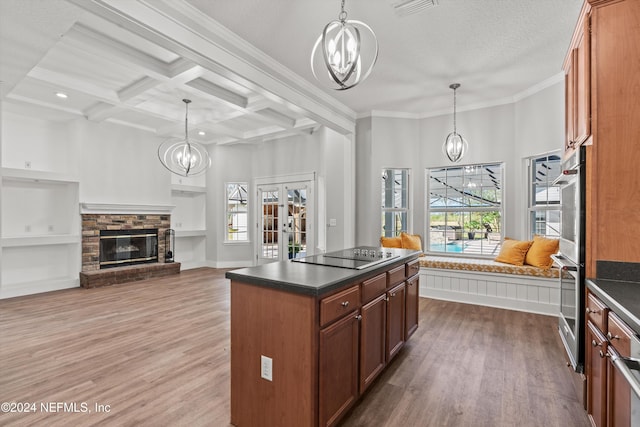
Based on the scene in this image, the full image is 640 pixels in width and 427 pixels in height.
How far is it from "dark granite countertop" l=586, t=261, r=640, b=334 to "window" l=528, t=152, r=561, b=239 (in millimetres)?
3025

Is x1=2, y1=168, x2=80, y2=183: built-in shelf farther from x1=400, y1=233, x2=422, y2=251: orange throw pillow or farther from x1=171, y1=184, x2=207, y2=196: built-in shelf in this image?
x1=400, y1=233, x2=422, y2=251: orange throw pillow

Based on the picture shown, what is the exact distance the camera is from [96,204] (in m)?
5.62

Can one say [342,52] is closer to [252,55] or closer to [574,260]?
[252,55]

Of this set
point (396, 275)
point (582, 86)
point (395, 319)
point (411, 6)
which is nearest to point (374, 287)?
point (396, 275)

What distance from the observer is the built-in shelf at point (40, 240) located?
4680 mm

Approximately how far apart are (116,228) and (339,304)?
5842 mm

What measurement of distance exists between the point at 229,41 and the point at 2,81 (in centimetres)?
271

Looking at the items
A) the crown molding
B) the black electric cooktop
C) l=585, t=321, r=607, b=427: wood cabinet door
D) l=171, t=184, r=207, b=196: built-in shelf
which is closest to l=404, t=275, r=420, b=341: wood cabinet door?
the black electric cooktop

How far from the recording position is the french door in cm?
671

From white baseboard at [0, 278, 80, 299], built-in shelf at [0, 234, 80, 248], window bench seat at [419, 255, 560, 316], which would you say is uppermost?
built-in shelf at [0, 234, 80, 248]

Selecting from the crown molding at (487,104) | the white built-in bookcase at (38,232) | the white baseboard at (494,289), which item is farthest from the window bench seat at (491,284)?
the white built-in bookcase at (38,232)

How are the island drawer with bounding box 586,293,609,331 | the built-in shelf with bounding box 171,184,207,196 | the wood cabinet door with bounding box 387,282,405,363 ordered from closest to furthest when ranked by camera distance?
the island drawer with bounding box 586,293,609,331 < the wood cabinet door with bounding box 387,282,405,363 < the built-in shelf with bounding box 171,184,207,196

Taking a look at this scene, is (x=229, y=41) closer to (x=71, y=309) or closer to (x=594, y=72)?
(x=594, y=72)

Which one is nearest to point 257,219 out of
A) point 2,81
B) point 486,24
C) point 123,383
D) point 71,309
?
point 71,309
